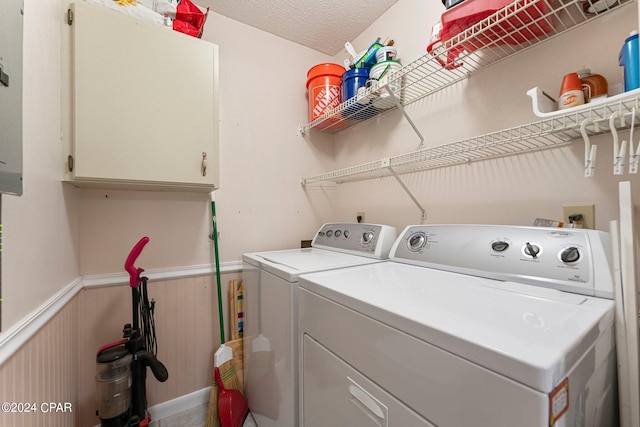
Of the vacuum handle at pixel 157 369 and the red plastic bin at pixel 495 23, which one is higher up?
the red plastic bin at pixel 495 23

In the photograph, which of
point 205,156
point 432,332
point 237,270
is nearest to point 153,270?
point 237,270

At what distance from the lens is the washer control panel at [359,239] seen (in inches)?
55.7

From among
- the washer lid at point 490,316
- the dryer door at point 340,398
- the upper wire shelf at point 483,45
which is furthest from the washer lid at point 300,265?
the upper wire shelf at point 483,45

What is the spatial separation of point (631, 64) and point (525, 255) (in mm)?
634

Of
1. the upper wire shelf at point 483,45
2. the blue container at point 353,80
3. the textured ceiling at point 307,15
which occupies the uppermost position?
the textured ceiling at point 307,15

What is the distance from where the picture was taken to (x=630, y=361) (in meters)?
0.62

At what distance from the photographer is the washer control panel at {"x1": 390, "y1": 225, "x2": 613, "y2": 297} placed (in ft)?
2.45

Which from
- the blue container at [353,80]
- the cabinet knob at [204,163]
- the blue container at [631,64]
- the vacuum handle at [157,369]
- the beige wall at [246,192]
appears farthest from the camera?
the blue container at [353,80]

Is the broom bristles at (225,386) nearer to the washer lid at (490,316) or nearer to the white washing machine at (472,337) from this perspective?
the white washing machine at (472,337)

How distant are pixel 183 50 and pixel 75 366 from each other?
5.58 ft

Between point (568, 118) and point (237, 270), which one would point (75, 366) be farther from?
point (568, 118)

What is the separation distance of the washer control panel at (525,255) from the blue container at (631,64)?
0.44 meters

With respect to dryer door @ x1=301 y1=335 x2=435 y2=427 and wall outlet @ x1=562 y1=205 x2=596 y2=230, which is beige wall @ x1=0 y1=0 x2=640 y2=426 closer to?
wall outlet @ x1=562 y1=205 x2=596 y2=230

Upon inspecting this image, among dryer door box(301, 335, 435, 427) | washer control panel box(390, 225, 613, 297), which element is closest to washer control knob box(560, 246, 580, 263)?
washer control panel box(390, 225, 613, 297)
